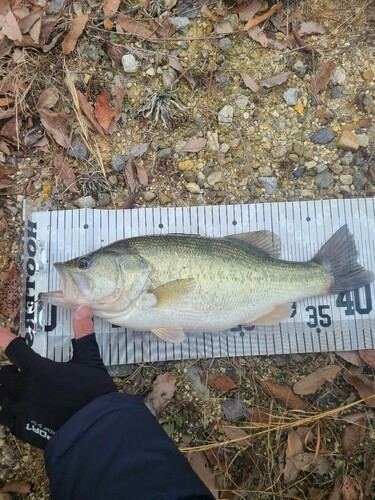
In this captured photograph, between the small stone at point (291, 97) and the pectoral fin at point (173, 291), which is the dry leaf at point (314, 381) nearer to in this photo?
the pectoral fin at point (173, 291)

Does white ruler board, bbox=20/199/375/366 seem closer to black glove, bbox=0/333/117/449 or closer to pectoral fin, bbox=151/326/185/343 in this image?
pectoral fin, bbox=151/326/185/343

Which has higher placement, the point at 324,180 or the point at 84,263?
the point at 324,180

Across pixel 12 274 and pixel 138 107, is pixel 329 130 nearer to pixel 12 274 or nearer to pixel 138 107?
pixel 138 107

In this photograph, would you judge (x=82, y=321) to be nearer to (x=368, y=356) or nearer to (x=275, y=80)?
(x=368, y=356)

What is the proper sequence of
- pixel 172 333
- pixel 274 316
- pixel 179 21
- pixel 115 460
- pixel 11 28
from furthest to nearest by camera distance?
pixel 179 21, pixel 11 28, pixel 274 316, pixel 172 333, pixel 115 460

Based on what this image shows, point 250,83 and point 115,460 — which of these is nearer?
point 115,460

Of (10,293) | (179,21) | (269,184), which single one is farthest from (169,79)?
(10,293)

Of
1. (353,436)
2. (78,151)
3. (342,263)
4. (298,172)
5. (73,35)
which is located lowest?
(353,436)

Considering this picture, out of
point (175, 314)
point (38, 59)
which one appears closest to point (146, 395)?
point (175, 314)

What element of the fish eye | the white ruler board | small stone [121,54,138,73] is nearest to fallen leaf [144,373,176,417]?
the white ruler board
